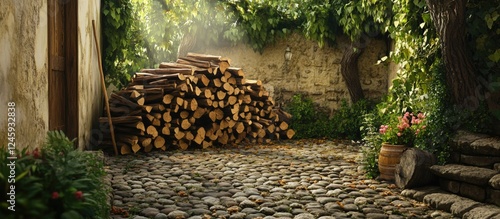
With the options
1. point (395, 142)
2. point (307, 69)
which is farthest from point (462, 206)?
point (307, 69)

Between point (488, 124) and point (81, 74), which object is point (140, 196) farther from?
point (488, 124)

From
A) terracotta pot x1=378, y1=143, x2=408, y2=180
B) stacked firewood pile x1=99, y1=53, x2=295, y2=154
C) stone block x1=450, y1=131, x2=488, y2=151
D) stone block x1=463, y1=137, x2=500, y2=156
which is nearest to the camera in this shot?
stone block x1=463, y1=137, x2=500, y2=156

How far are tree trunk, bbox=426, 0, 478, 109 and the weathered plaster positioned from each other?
4.18 meters

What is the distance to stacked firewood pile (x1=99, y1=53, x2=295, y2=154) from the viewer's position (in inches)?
320

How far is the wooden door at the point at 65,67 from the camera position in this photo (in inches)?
221

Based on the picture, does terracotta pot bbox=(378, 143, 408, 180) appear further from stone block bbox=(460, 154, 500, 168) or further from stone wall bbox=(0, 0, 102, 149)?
stone wall bbox=(0, 0, 102, 149)

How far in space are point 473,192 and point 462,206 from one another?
336 mm

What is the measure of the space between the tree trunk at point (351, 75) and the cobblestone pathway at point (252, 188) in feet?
9.79

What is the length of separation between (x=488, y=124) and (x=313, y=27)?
579cm

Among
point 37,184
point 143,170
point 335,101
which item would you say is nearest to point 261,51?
point 335,101

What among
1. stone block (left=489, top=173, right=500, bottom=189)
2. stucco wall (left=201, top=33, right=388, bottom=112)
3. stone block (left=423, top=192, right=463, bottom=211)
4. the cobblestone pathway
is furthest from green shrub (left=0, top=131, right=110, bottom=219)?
stucco wall (left=201, top=33, right=388, bottom=112)

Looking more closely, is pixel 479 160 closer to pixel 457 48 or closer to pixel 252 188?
pixel 457 48

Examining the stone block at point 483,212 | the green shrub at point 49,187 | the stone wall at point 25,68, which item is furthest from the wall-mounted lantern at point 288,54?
the green shrub at point 49,187

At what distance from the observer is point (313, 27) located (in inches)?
424
